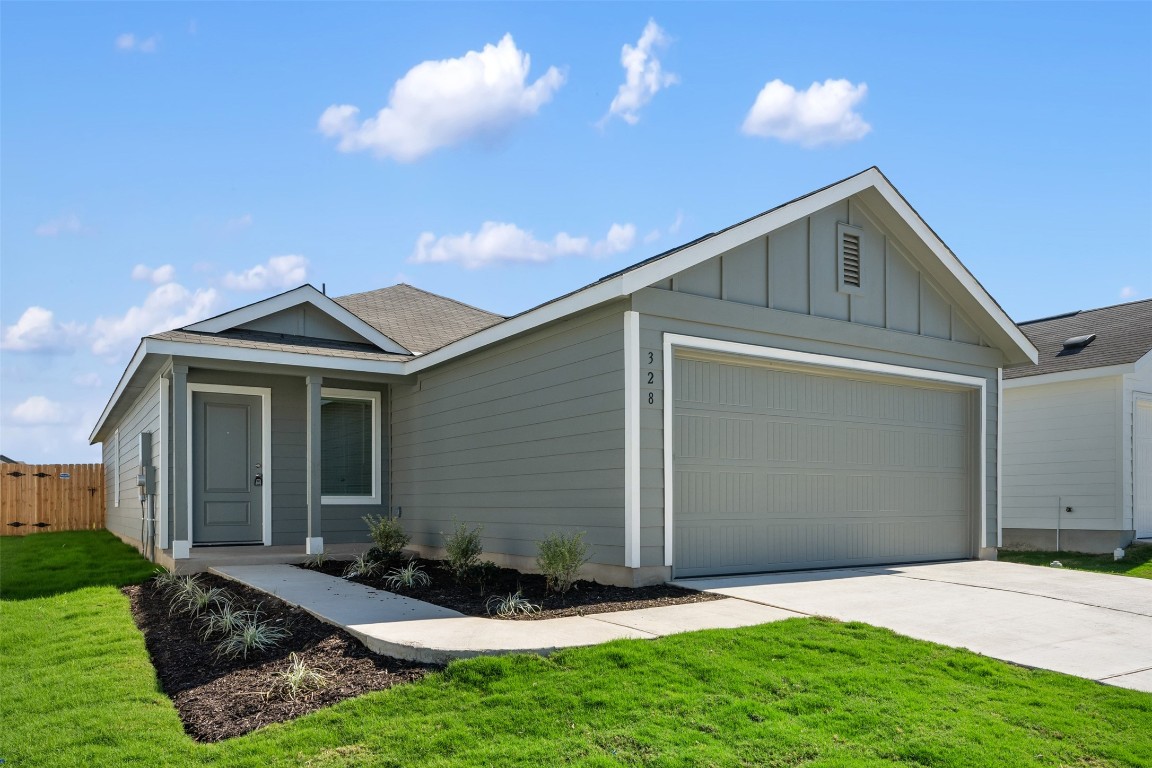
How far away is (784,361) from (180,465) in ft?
25.5

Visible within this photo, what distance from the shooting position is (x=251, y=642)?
7.23m

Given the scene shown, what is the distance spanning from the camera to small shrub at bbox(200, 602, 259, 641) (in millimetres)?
7930

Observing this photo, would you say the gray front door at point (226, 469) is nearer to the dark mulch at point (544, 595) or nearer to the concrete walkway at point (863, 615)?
the concrete walkway at point (863, 615)

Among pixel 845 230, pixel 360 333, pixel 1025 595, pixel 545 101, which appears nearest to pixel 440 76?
pixel 545 101

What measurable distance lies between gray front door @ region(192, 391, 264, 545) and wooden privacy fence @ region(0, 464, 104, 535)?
1265 cm

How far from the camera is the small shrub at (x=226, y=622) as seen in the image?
7930 millimetres

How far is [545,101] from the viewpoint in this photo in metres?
11.3

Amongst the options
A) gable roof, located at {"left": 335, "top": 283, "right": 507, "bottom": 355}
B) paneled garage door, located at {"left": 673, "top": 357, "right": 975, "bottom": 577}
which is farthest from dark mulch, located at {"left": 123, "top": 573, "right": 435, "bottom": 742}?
gable roof, located at {"left": 335, "top": 283, "right": 507, "bottom": 355}

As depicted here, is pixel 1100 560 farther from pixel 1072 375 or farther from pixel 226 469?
pixel 226 469

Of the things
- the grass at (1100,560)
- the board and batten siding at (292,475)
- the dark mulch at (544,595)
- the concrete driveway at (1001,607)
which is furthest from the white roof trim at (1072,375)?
the board and batten siding at (292,475)

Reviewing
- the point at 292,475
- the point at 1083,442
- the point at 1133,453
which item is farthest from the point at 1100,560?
the point at 292,475

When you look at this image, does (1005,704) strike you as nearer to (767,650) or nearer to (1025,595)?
(767,650)

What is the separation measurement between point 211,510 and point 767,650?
9.63 meters

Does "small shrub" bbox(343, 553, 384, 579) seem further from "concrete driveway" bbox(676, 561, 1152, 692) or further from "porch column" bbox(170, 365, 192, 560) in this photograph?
"concrete driveway" bbox(676, 561, 1152, 692)
